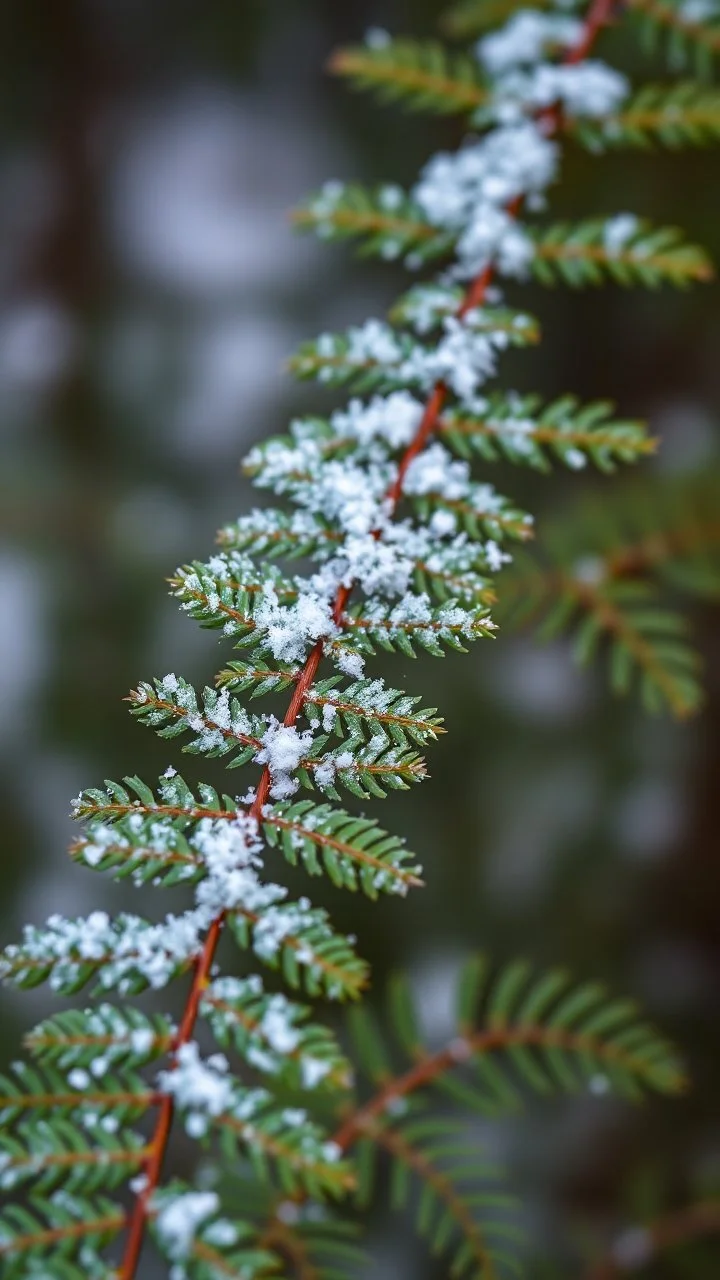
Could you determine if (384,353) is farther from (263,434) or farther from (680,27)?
(263,434)

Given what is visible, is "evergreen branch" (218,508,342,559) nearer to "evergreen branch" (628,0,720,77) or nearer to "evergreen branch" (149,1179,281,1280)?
"evergreen branch" (149,1179,281,1280)

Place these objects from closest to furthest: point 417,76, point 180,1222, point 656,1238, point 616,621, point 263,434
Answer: point 180,1222
point 417,76
point 616,621
point 656,1238
point 263,434

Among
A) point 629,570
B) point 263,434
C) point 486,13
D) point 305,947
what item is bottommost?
Result: point 305,947

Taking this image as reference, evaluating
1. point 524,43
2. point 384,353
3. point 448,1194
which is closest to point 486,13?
point 524,43

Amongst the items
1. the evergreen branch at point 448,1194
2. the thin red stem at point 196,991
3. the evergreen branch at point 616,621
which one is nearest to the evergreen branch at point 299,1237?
the evergreen branch at point 448,1194

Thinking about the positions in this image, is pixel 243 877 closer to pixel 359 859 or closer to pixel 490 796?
pixel 359 859

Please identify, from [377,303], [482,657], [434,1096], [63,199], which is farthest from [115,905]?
[63,199]
